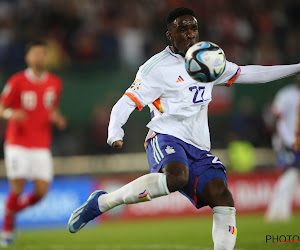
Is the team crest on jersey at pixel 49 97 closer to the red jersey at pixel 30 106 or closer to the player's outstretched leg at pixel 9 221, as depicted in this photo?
the red jersey at pixel 30 106

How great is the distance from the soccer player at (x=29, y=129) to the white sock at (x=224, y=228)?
4.41m

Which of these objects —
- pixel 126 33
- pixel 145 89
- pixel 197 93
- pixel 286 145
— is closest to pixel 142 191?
pixel 145 89

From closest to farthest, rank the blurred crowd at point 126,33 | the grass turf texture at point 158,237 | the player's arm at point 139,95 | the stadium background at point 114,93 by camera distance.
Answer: the player's arm at point 139,95
the grass turf texture at point 158,237
the stadium background at point 114,93
the blurred crowd at point 126,33

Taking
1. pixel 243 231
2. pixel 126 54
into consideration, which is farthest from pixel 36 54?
pixel 126 54

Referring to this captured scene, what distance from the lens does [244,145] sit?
49.7ft

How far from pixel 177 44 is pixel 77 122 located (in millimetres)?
8975

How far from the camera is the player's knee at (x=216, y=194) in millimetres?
5648

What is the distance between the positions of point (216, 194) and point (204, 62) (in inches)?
42.7

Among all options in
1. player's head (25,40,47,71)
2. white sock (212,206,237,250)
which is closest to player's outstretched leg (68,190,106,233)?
white sock (212,206,237,250)

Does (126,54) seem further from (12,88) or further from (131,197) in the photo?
(131,197)

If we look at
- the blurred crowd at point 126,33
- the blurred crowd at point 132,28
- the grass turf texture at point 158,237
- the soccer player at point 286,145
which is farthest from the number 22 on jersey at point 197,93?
the blurred crowd at point 132,28

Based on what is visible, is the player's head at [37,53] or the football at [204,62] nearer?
the football at [204,62]

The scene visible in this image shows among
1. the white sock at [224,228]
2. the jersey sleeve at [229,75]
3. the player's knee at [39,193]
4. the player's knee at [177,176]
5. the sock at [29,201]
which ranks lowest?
the sock at [29,201]

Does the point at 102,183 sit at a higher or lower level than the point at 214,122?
lower
